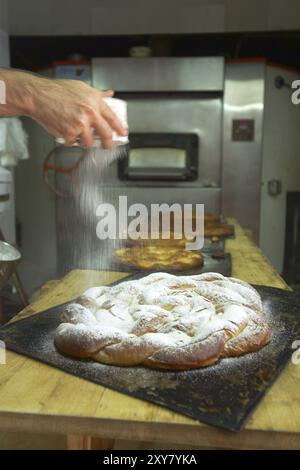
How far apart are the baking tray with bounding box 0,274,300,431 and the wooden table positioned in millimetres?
17

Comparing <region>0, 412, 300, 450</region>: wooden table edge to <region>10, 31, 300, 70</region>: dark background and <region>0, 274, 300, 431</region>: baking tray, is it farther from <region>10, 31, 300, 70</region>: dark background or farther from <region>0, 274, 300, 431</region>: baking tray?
<region>10, 31, 300, 70</region>: dark background

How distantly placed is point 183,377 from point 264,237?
364 cm

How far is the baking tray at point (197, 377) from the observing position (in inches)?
30.5

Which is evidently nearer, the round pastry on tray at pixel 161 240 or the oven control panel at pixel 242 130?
the round pastry on tray at pixel 161 240

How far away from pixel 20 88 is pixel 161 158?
2.99 metres

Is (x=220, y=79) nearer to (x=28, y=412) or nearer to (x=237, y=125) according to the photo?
(x=237, y=125)

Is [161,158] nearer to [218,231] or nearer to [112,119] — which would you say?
[218,231]

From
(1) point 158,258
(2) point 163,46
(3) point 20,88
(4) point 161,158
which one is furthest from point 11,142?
(3) point 20,88

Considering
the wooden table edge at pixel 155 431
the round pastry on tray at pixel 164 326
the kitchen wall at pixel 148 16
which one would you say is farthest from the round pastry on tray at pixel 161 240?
the kitchen wall at pixel 148 16

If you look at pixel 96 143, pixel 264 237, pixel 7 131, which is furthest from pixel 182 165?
pixel 96 143

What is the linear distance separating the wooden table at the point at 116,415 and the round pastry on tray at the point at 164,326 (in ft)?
0.31

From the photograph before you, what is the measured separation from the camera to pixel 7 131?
3.66 metres

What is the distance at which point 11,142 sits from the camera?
3.74m

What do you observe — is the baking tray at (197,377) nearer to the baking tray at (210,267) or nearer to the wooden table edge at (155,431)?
the wooden table edge at (155,431)
